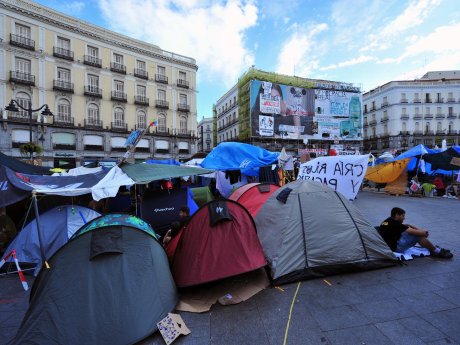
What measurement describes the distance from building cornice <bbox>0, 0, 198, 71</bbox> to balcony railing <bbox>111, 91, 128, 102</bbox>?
5788mm

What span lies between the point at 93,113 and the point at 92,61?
237 inches

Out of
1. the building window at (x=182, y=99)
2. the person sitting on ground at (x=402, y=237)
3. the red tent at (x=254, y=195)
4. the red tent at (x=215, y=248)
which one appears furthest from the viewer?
the building window at (x=182, y=99)

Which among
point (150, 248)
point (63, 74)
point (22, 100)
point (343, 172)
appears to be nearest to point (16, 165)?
point (150, 248)

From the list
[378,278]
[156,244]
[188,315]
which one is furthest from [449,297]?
[156,244]

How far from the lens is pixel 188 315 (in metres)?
3.22

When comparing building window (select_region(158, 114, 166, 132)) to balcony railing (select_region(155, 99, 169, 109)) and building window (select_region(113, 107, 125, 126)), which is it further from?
building window (select_region(113, 107, 125, 126))

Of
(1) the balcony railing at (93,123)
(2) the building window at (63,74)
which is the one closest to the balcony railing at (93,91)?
(2) the building window at (63,74)

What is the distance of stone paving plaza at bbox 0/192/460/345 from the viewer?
2746 mm

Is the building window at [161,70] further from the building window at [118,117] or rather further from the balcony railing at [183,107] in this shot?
the building window at [118,117]

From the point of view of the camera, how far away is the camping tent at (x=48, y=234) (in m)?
4.77

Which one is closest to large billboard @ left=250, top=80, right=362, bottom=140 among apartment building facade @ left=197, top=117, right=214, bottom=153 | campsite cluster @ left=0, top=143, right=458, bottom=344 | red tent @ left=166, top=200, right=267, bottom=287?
apartment building facade @ left=197, top=117, right=214, bottom=153

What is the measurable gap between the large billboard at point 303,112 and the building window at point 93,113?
2230 cm

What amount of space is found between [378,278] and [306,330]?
193 centimetres

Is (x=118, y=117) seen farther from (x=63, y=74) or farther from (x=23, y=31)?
Result: (x=23, y=31)
